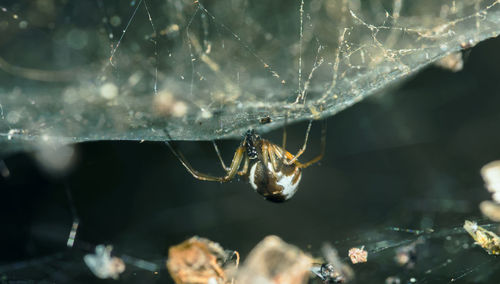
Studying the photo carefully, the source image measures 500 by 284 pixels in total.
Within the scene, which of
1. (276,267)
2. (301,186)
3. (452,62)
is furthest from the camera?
(301,186)

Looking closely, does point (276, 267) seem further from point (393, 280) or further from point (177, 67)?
point (177, 67)

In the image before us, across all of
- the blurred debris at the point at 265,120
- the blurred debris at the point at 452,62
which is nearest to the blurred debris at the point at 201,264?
the blurred debris at the point at 265,120

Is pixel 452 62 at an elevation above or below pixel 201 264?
above

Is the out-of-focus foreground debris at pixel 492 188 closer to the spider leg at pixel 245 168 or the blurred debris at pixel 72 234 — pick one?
the spider leg at pixel 245 168

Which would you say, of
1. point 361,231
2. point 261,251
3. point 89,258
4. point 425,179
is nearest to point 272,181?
point 261,251

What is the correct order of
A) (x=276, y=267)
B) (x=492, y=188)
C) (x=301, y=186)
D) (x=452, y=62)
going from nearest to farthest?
(x=276, y=267) → (x=492, y=188) → (x=452, y=62) → (x=301, y=186)

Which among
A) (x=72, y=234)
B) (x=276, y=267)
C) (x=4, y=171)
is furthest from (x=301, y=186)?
(x=4, y=171)
